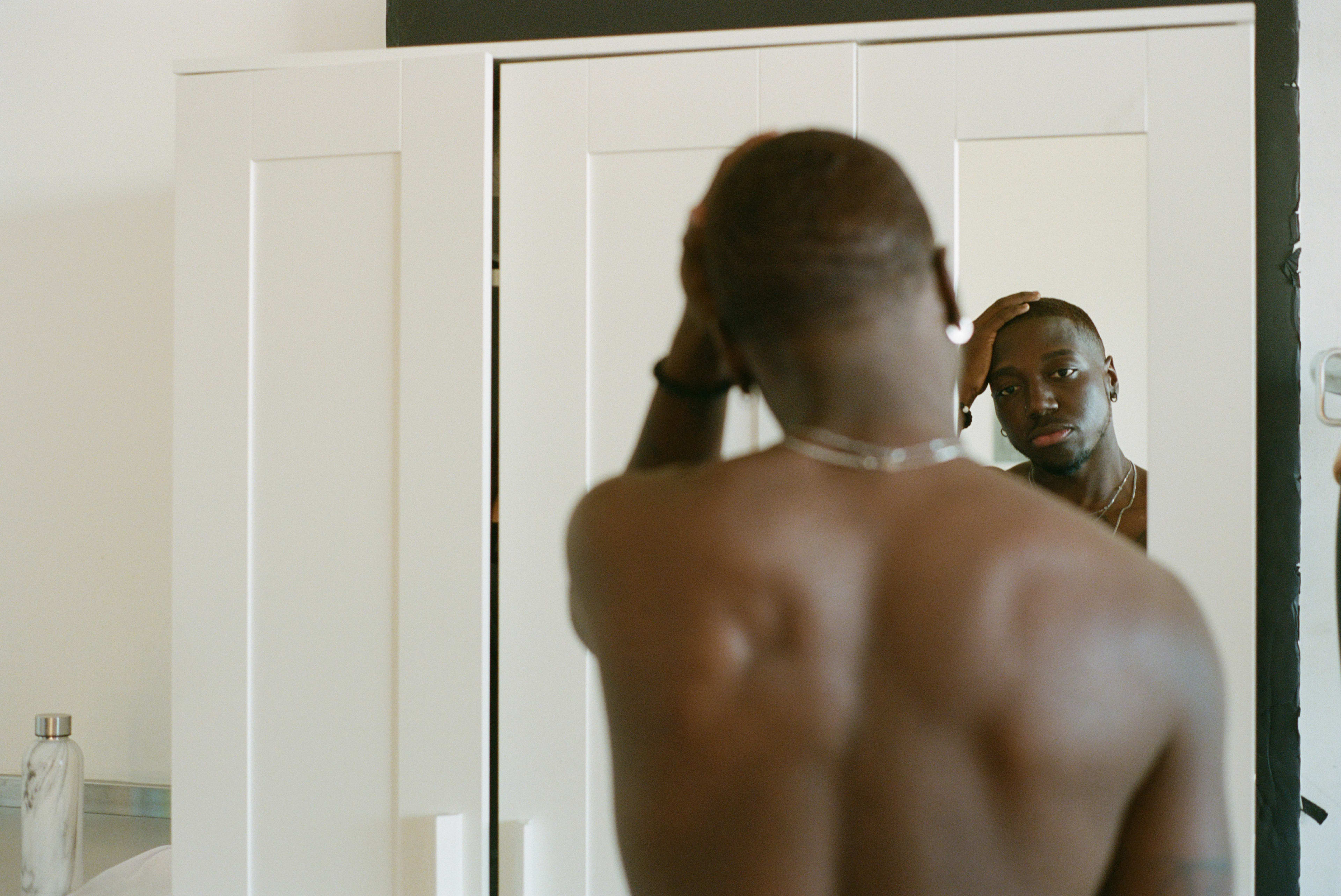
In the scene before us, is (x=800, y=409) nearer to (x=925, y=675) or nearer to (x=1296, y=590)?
(x=925, y=675)

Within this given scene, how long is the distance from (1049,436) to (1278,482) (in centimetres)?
24

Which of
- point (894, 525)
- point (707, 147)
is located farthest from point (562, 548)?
point (894, 525)

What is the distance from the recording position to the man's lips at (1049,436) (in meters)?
1.10

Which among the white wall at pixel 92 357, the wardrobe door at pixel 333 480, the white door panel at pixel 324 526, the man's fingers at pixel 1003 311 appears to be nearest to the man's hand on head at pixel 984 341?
the man's fingers at pixel 1003 311

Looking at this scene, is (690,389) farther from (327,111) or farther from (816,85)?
(327,111)

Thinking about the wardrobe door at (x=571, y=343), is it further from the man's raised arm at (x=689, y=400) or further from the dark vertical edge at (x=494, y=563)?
the man's raised arm at (x=689, y=400)

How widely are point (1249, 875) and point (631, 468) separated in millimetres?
827

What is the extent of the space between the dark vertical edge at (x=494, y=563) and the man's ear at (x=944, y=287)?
2.31 ft

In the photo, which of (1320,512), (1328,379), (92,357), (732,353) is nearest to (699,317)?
(732,353)

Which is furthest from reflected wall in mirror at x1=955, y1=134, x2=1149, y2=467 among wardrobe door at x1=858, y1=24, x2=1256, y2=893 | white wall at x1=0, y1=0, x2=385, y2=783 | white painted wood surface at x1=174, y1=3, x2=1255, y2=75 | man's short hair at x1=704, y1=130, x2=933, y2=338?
white wall at x1=0, y1=0, x2=385, y2=783

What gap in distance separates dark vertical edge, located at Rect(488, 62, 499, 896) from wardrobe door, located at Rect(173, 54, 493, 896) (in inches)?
0.8

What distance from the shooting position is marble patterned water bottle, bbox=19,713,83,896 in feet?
4.36

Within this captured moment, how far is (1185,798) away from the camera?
53cm

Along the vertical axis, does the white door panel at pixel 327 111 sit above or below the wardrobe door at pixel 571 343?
above
